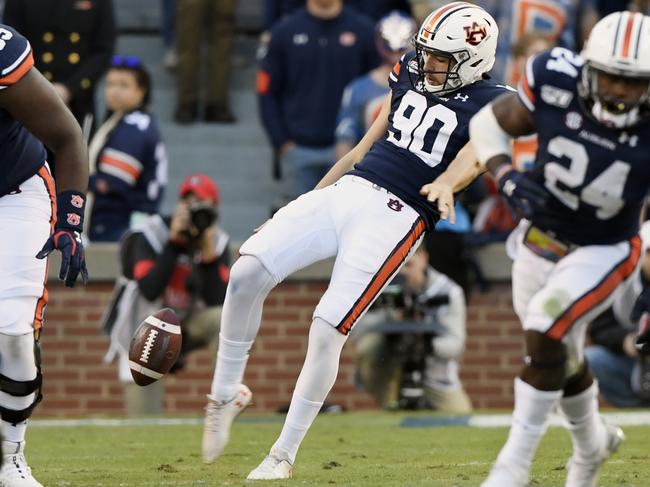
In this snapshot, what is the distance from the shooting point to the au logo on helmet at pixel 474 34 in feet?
21.0

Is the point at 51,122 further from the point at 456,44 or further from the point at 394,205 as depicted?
the point at 456,44

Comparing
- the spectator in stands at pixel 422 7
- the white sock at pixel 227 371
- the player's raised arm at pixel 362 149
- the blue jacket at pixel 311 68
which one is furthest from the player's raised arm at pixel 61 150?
the spectator in stands at pixel 422 7

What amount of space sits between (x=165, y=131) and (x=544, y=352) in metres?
7.57

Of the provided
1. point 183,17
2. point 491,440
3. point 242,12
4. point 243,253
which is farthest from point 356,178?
point 242,12

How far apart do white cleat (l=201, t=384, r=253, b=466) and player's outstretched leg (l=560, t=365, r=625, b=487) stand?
1.47 meters

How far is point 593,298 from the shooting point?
5164 mm

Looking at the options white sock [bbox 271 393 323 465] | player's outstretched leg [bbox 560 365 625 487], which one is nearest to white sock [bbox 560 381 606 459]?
player's outstretched leg [bbox 560 365 625 487]

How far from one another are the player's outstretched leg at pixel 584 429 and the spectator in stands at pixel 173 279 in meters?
4.75

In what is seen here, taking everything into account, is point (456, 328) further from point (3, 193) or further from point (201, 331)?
point (3, 193)

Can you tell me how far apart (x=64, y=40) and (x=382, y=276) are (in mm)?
5313

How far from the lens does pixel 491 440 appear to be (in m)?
8.06

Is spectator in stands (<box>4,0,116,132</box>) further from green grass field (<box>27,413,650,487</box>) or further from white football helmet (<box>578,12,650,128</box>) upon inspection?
white football helmet (<box>578,12,650,128</box>)

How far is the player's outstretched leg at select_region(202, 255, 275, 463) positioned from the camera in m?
→ 6.15

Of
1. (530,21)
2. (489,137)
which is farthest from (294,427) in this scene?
(530,21)
